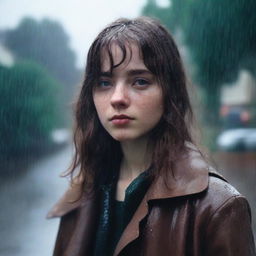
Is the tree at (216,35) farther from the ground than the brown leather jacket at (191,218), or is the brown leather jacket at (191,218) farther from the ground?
the tree at (216,35)

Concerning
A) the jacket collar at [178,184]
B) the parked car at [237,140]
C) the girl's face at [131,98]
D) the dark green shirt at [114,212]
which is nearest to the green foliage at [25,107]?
the parked car at [237,140]

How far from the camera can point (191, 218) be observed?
1348 millimetres

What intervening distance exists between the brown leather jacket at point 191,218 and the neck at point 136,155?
0.60ft

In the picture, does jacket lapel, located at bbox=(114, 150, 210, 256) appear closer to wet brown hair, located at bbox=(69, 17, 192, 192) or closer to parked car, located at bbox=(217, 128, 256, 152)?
wet brown hair, located at bbox=(69, 17, 192, 192)

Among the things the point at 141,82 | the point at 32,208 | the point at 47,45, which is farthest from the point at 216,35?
the point at 32,208

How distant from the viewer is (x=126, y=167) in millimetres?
1742

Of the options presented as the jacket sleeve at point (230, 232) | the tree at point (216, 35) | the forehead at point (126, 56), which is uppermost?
the tree at point (216, 35)

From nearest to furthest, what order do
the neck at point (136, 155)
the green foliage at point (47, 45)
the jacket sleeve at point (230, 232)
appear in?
1. the jacket sleeve at point (230, 232)
2. the neck at point (136, 155)
3. the green foliage at point (47, 45)

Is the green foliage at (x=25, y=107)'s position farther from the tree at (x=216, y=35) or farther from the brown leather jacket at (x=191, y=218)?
the brown leather jacket at (x=191, y=218)

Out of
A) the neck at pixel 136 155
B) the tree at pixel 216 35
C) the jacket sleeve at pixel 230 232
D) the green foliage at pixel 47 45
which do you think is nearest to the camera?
the jacket sleeve at pixel 230 232

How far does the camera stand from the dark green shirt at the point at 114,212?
1.53 meters

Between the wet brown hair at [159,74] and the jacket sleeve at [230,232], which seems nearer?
the jacket sleeve at [230,232]

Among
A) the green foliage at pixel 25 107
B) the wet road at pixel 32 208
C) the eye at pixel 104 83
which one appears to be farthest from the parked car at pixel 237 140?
the eye at pixel 104 83

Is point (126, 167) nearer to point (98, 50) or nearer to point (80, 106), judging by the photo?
point (80, 106)
